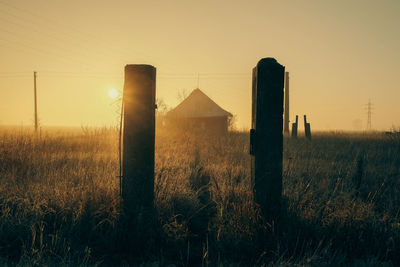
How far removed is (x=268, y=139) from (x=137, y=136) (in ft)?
3.93

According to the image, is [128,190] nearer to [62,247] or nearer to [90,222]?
[90,222]

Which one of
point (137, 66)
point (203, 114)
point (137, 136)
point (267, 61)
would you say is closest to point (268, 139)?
point (267, 61)

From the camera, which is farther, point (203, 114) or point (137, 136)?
point (203, 114)

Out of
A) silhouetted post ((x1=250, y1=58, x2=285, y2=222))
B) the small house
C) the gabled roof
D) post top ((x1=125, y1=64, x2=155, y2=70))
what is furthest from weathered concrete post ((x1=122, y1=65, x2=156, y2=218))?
the gabled roof

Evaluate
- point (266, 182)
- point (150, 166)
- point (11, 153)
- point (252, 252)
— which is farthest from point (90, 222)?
point (11, 153)

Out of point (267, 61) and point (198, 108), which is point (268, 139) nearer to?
point (267, 61)

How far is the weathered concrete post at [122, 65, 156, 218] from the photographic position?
2.27 m

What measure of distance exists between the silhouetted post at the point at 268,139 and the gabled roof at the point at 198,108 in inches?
659

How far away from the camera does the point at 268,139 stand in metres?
2.17

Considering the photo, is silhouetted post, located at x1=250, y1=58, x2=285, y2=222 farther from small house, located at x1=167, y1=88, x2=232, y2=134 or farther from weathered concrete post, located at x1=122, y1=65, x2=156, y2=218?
small house, located at x1=167, y1=88, x2=232, y2=134

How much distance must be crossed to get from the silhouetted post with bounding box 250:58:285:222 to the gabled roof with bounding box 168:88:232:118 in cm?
1675

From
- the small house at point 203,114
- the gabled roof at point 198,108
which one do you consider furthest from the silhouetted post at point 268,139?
the gabled roof at point 198,108

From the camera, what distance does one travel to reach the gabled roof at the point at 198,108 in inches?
751

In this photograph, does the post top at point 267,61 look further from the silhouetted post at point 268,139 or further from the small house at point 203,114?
the small house at point 203,114
